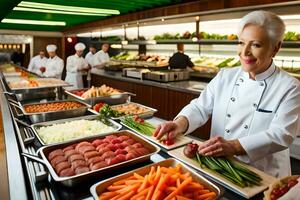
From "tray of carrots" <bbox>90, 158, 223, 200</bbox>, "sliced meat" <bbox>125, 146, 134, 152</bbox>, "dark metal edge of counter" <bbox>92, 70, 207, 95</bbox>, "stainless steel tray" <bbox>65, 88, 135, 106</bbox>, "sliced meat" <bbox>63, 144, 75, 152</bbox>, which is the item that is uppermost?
"dark metal edge of counter" <bbox>92, 70, 207, 95</bbox>

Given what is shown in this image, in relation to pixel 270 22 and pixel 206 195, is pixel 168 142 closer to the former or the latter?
pixel 206 195

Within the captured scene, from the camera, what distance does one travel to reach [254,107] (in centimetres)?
174

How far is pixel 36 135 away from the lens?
190 centimetres

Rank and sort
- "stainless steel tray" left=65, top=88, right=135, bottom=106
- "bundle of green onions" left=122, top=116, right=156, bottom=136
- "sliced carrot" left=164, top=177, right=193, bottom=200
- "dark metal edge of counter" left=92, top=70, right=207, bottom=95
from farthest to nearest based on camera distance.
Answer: "dark metal edge of counter" left=92, top=70, right=207, bottom=95 → "stainless steel tray" left=65, top=88, right=135, bottom=106 → "bundle of green onions" left=122, top=116, right=156, bottom=136 → "sliced carrot" left=164, top=177, right=193, bottom=200

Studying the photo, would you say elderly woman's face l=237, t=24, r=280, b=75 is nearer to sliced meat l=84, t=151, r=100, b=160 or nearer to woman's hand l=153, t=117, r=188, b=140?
woman's hand l=153, t=117, r=188, b=140

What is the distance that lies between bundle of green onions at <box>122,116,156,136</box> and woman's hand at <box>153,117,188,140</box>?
0.21 metres

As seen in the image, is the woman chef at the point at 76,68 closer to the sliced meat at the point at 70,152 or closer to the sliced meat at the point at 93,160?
the sliced meat at the point at 70,152

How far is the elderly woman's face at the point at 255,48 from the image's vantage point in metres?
1.56

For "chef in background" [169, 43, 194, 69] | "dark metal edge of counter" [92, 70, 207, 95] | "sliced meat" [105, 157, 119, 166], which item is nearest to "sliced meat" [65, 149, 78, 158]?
"sliced meat" [105, 157, 119, 166]

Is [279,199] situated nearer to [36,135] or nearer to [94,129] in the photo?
[94,129]

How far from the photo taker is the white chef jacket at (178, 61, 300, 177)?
1539 mm

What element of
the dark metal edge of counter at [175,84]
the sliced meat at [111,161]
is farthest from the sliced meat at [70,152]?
the dark metal edge of counter at [175,84]

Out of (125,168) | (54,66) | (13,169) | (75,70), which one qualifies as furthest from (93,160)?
(75,70)

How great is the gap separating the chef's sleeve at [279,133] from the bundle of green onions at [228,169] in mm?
200
